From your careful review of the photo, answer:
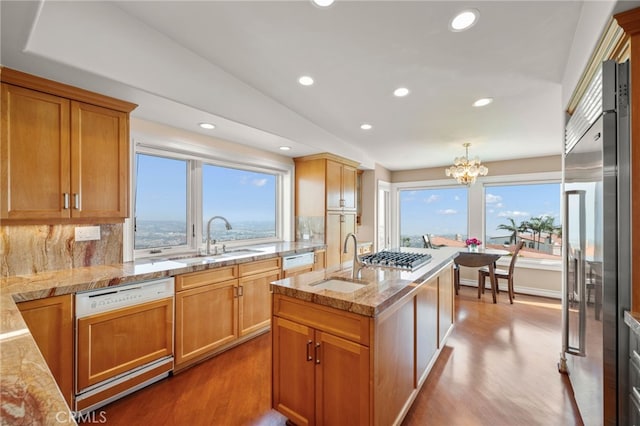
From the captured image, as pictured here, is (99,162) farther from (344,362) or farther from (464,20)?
(464,20)

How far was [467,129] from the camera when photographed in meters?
3.57

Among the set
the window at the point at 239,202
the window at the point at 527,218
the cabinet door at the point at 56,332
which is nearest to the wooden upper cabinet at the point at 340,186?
the window at the point at 239,202

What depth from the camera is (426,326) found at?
2166 millimetres

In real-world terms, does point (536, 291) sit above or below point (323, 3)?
below

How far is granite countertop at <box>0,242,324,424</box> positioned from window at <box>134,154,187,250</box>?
0.39m

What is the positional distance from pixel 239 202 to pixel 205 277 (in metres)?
1.47

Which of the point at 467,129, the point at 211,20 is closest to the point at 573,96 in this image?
the point at 467,129

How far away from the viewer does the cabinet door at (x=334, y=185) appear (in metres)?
4.18

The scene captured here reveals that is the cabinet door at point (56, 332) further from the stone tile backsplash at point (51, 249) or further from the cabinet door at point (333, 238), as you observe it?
the cabinet door at point (333, 238)

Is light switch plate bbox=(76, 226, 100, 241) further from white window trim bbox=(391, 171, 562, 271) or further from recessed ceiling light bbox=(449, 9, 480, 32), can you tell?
white window trim bbox=(391, 171, 562, 271)

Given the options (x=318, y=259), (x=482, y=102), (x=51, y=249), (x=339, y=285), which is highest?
(x=482, y=102)

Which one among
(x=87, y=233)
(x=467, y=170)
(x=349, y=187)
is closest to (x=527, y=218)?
(x=467, y=170)

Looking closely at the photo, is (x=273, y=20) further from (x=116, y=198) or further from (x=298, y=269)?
(x=298, y=269)

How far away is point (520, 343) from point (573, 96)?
249 cm
